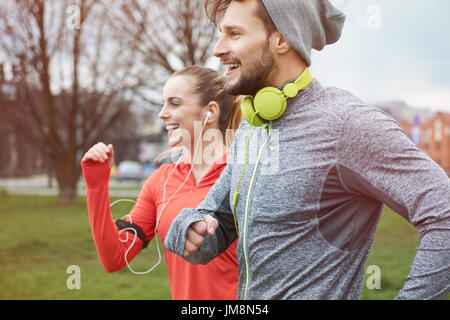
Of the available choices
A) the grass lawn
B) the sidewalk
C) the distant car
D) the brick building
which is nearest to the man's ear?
the grass lawn

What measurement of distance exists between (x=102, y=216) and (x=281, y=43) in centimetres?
82

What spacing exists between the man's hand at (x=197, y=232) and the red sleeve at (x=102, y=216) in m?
0.40

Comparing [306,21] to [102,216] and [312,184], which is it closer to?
[312,184]

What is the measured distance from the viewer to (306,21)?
49.1 inches

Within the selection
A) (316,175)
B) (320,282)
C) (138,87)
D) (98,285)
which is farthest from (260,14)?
(138,87)

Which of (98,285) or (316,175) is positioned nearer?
(316,175)

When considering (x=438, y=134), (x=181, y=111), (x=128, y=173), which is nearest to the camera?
(x=181, y=111)

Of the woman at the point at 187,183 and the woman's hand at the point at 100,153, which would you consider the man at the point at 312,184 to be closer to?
the woman's hand at the point at 100,153

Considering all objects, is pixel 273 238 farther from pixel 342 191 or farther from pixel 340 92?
pixel 340 92

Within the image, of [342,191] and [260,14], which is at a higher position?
[260,14]

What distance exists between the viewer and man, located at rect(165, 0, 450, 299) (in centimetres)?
103

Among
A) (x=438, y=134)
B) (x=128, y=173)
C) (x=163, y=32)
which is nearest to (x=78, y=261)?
(x=163, y=32)

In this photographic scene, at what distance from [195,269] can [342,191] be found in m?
0.87
